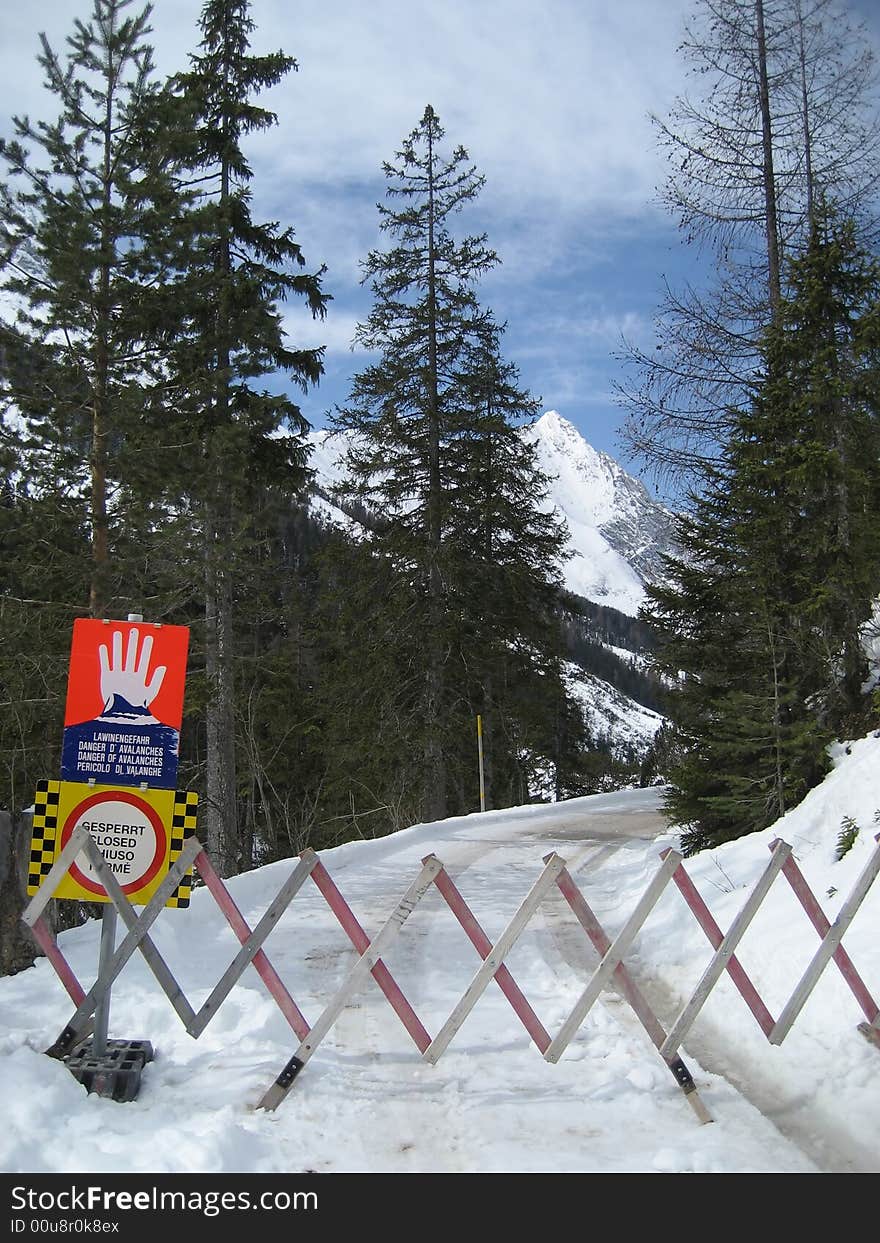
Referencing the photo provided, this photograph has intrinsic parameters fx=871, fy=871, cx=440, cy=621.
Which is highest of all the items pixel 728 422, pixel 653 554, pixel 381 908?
pixel 728 422

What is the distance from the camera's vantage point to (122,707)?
5.09m

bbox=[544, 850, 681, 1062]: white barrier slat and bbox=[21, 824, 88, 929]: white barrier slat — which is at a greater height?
bbox=[21, 824, 88, 929]: white barrier slat

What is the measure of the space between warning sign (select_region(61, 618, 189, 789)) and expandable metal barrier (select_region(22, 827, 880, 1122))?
0.45 meters

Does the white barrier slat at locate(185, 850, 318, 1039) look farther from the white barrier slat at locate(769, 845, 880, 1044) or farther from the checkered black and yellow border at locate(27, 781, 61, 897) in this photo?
the white barrier slat at locate(769, 845, 880, 1044)

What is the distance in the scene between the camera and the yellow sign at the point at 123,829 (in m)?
5.01

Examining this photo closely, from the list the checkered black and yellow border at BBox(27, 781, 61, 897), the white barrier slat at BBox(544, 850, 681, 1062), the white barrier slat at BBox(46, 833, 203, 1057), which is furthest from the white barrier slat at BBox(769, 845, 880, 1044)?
the checkered black and yellow border at BBox(27, 781, 61, 897)

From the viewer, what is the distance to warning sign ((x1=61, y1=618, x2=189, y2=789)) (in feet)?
16.5

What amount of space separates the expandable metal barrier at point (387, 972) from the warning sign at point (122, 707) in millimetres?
451

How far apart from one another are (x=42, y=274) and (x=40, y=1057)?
9.79 metres

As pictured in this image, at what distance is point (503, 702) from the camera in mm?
24062
